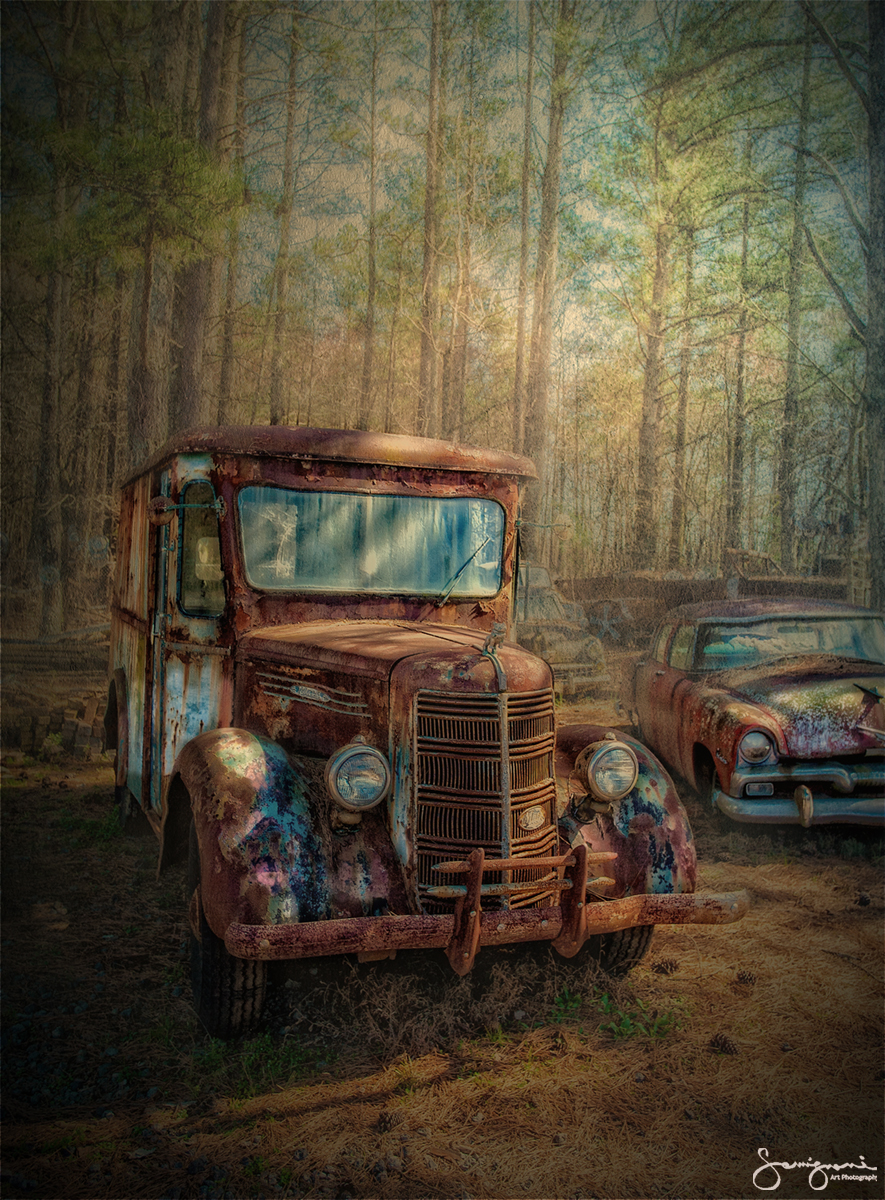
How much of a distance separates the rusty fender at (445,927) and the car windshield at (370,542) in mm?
1817

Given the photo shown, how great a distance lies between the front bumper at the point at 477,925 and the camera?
9.32 feet

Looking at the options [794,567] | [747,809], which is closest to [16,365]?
[794,567]

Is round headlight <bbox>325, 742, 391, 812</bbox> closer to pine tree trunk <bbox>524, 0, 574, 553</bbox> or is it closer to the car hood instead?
the car hood

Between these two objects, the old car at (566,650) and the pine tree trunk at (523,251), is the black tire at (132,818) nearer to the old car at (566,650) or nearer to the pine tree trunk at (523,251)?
the old car at (566,650)

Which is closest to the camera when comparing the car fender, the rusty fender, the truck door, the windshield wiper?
the rusty fender

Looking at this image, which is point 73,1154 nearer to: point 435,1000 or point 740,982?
point 435,1000

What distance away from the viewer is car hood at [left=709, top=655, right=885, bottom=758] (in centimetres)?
566

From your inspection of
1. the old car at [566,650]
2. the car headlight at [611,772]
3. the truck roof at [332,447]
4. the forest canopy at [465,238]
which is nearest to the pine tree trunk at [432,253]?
the forest canopy at [465,238]

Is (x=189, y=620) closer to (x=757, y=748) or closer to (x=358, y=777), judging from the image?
(x=358, y=777)

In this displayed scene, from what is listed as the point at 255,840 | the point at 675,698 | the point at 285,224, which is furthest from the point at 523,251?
the point at 255,840

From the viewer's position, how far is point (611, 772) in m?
3.59

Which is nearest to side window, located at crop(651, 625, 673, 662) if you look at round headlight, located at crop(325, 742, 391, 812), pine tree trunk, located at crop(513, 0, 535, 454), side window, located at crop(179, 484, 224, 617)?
side window, located at crop(179, 484, 224, 617)

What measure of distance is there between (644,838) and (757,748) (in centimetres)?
239

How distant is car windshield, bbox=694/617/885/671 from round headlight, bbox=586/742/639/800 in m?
3.45
